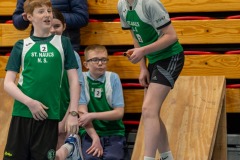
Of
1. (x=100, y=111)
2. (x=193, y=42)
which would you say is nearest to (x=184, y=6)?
(x=193, y=42)

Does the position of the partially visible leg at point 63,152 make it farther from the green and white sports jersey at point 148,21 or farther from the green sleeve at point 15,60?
the green and white sports jersey at point 148,21

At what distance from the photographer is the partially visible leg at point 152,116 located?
550 centimetres

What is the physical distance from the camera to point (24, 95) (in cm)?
498

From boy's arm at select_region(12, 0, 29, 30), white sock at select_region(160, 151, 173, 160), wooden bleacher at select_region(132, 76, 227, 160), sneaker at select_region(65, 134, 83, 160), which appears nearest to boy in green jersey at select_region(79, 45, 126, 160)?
wooden bleacher at select_region(132, 76, 227, 160)

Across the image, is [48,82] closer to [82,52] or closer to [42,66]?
[42,66]

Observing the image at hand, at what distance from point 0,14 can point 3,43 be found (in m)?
0.33

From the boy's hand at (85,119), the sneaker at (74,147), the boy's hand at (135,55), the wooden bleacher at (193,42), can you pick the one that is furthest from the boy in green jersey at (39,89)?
the wooden bleacher at (193,42)

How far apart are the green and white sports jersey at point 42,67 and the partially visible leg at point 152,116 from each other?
74 centimetres

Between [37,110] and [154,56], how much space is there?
1.26 m

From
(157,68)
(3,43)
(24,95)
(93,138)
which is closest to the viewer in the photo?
(24,95)

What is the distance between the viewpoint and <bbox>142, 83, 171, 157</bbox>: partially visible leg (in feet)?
18.0

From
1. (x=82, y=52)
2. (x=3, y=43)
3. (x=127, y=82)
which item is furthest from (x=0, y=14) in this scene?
(x=127, y=82)

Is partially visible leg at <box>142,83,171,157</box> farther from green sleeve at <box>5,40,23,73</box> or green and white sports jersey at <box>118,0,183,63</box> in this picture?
green sleeve at <box>5,40,23,73</box>

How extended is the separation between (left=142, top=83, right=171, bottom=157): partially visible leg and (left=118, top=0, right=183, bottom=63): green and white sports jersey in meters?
0.29
